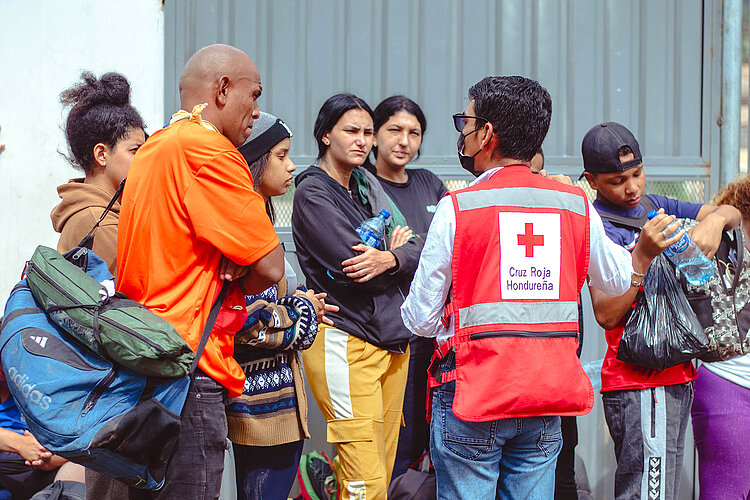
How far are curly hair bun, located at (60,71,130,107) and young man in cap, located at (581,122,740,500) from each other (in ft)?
6.84

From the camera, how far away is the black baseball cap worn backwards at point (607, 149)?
3213 mm

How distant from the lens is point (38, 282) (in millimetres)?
2262

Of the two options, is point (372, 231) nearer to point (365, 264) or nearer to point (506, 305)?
point (365, 264)

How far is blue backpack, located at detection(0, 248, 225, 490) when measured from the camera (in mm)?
2074

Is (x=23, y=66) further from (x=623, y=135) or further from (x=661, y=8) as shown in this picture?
(x=661, y=8)

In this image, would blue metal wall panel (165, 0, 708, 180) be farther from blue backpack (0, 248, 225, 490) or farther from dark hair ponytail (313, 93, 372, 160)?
blue backpack (0, 248, 225, 490)

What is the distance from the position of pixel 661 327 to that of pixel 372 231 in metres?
1.45

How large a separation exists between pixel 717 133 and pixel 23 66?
4.39m

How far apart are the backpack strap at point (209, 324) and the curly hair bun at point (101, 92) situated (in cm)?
140

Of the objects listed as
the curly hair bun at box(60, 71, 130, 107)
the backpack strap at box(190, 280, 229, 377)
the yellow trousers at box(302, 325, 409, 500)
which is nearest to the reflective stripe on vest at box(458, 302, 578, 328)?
the backpack strap at box(190, 280, 229, 377)

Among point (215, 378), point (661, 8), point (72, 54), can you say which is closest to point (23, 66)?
point (72, 54)

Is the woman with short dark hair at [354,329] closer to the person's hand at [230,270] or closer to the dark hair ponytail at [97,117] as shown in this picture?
the dark hair ponytail at [97,117]

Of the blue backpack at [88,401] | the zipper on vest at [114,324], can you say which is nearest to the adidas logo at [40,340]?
the blue backpack at [88,401]

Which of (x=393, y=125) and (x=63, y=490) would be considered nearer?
(x=63, y=490)
